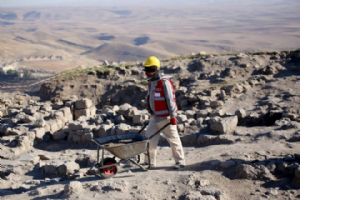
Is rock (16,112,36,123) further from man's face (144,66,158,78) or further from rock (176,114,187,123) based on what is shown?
man's face (144,66,158,78)

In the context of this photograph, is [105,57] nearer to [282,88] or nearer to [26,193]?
[282,88]

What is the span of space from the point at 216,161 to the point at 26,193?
2.84 m

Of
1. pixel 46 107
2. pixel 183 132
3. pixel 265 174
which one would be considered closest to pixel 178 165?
pixel 265 174

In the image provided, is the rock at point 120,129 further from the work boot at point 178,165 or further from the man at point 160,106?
the work boot at point 178,165

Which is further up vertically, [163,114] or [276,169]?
[163,114]

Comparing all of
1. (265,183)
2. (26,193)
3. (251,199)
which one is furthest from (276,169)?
(26,193)

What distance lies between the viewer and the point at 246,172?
7355 mm

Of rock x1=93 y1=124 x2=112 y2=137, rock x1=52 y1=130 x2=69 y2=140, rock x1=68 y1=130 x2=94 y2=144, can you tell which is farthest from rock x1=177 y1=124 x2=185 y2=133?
rock x1=52 y1=130 x2=69 y2=140

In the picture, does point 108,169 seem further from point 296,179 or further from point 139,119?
point 139,119

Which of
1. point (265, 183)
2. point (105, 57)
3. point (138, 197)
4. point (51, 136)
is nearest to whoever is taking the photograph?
point (138, 197)

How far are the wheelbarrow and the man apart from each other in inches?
5.3

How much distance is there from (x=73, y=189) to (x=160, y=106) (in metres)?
1.72

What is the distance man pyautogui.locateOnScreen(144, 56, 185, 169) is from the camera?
7.30 meters

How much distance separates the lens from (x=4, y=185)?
8047 millimetres
